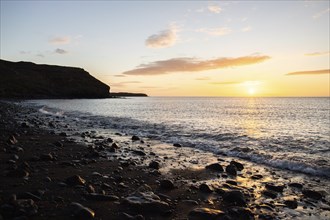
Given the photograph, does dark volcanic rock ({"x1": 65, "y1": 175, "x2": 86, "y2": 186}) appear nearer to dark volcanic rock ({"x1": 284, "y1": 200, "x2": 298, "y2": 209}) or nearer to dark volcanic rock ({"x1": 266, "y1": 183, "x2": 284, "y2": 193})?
dark volcanic rock ({"x1": 284, "y1": 200, "x2": 298, "y2": 209})

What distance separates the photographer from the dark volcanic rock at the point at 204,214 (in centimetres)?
665

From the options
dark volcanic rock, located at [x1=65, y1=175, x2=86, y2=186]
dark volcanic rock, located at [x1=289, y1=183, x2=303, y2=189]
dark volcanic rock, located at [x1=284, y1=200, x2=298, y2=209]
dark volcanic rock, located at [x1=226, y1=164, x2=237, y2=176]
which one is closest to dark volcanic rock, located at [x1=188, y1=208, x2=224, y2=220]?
dark volcanic rock, located at [x1=284, y1=200, x2=298, y2=209]

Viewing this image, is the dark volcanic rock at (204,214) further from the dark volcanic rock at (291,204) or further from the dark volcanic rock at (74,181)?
the dark volcanic rock at (74,181)

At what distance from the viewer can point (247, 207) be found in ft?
24.8

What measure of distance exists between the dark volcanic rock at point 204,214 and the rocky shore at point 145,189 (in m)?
0.02

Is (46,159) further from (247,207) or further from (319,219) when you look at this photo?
(319,219)

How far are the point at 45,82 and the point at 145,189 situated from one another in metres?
165

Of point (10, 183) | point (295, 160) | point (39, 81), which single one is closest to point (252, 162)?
point (295, 160)

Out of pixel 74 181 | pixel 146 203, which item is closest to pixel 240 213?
pixel 146 203

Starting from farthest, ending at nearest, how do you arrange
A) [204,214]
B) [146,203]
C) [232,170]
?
[232,170] → [146,203] → [204,214]

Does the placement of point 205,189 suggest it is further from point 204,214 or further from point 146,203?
point 146,203

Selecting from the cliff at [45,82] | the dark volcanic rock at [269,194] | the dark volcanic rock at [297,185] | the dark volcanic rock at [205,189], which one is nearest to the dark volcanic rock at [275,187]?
the dark volcanic rock at [269,194]

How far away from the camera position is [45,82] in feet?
519

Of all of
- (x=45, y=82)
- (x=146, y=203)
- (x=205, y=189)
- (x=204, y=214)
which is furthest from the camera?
(x=45, y=82)
